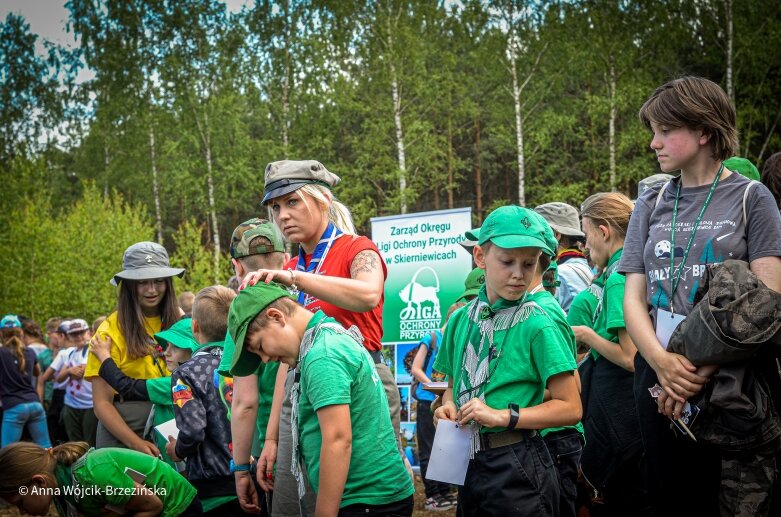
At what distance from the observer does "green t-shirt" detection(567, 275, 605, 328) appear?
4047mm

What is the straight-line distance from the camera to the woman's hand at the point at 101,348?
479cm

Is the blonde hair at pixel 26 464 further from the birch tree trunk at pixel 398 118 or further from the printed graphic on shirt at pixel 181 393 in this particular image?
the birch tree trunk at pixel 398 118

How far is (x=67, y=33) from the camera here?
93.6 ft

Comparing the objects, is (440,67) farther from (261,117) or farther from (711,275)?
(711,275)

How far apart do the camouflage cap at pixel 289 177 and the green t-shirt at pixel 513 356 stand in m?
1.04

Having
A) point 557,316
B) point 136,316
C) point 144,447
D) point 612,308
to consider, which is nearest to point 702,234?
point 557,316

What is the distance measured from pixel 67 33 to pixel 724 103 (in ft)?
98.3

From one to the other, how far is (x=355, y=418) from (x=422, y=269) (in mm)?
7291

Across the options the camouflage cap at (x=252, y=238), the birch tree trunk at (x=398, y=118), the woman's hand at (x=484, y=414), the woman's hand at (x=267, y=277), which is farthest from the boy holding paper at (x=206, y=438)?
the birch tree trunk at (x=398, y=118)

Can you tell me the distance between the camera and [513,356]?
2846mm

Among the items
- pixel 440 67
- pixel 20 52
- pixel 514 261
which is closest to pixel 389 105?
pixel 440 67

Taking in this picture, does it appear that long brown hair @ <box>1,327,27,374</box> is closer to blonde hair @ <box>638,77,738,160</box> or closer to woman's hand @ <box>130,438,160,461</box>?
woman's hand @ <box>130,438,160,461</box>

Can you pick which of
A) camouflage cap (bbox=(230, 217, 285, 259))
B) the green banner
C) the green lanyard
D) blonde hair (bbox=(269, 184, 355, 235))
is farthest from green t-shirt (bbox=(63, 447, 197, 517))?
the green banner

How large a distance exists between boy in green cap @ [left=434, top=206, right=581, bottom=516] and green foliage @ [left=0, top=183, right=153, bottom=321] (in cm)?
2468
